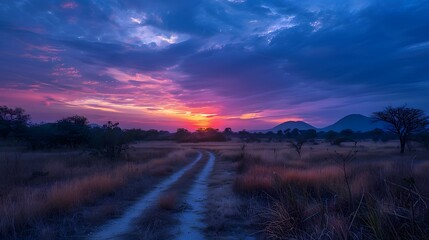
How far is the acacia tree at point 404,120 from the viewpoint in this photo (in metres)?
37.7

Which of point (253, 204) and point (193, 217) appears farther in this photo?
point (253, 204)

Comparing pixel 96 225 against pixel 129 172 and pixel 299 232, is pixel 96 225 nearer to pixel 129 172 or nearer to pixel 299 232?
pixel 299 232

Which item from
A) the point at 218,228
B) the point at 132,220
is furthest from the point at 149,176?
the point at 218,228

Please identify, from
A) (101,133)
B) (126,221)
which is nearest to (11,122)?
(101,133)

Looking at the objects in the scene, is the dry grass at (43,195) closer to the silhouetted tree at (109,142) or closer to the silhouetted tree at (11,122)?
the silhouetted tree at (109,142)

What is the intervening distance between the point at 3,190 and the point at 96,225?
6.46 metres

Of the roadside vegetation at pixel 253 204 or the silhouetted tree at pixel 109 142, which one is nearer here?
the roadside vegetation at pixel 253 204

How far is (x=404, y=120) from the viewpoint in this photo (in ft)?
125

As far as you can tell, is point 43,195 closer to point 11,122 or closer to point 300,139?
point 300,139

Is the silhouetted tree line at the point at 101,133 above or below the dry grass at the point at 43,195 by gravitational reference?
above

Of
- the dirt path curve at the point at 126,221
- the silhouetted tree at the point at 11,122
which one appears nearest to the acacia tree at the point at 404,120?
the dirt path curve at the point at 126,221

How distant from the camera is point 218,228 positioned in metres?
8.38

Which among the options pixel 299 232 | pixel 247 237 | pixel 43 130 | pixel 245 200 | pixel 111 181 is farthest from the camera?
pixel 43 130

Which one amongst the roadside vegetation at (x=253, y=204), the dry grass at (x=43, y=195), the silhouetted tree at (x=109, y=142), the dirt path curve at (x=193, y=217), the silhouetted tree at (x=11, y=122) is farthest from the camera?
the silhouetted tree at (x=11, y=122)
